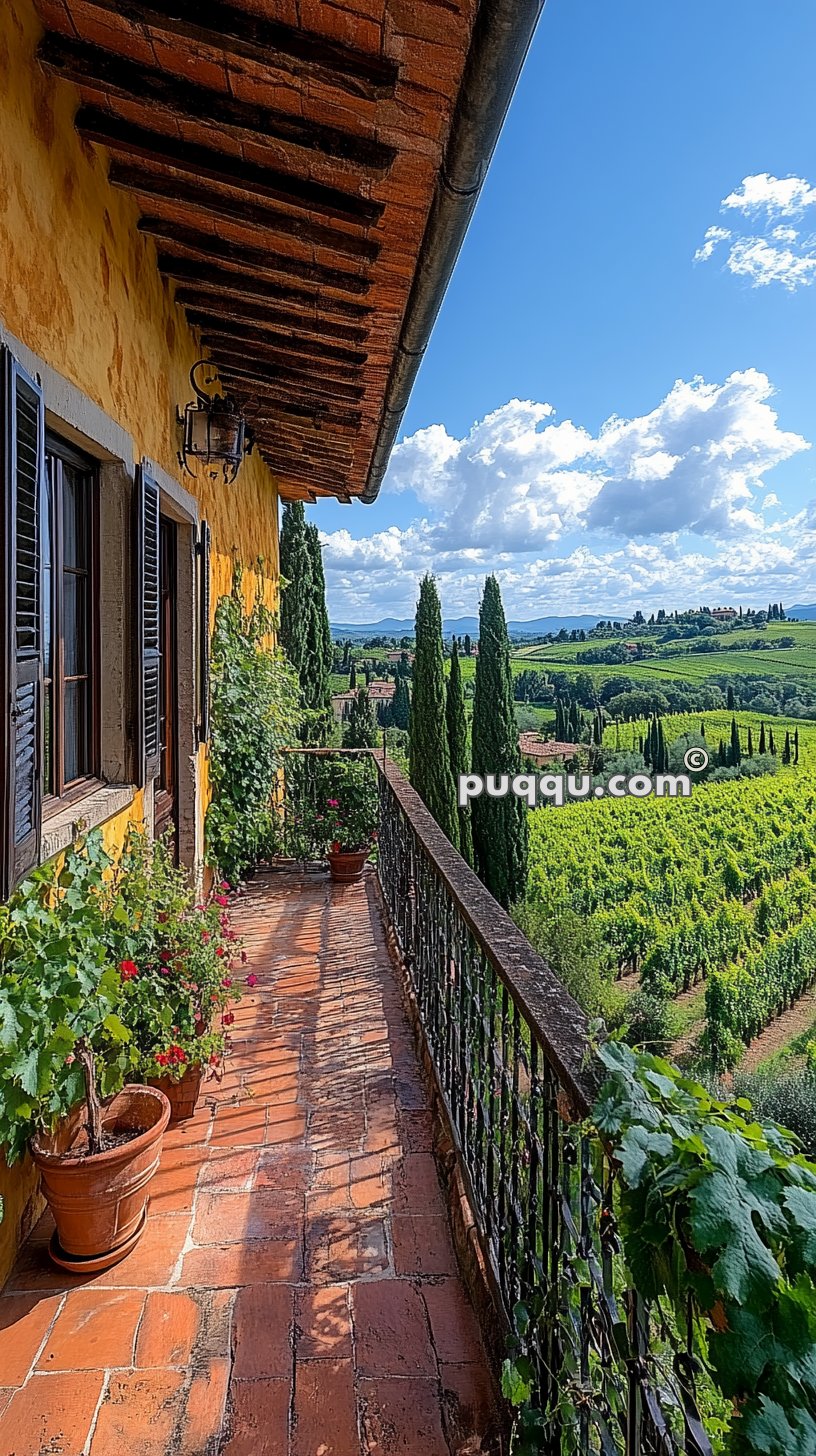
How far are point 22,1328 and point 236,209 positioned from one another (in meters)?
3.18

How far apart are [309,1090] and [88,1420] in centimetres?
135

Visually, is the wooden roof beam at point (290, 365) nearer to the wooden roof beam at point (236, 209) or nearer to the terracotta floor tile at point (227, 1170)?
the wooden roof beam at point (236, 209)

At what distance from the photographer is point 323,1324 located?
1776 mm

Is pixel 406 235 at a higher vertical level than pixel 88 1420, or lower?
higher

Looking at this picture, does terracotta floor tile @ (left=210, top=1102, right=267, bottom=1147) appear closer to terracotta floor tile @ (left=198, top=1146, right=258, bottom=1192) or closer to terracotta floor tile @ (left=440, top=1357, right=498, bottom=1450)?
terracotta floor tile @ (left=198, top=1146, right=258, bottom=1192)

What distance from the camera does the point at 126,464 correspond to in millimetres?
2678

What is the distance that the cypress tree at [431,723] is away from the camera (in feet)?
61.3

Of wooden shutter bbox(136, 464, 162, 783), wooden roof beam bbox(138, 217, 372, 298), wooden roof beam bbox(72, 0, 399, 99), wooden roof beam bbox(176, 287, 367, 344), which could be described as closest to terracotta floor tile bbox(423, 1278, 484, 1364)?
wooden shutter bbox(136, 464, 162, 783)

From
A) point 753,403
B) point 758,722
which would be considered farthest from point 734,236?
point 758,722

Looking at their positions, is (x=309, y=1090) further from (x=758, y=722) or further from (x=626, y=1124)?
(x=758, y=722)

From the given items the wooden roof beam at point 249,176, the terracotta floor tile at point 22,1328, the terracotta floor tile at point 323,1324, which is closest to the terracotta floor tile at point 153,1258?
the terracotta floor tile at point 22,1328

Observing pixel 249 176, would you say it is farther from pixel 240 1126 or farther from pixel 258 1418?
pixel 258 1418

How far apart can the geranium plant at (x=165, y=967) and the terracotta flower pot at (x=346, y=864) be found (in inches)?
112

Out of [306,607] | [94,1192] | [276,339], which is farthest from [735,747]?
[94,1192]
